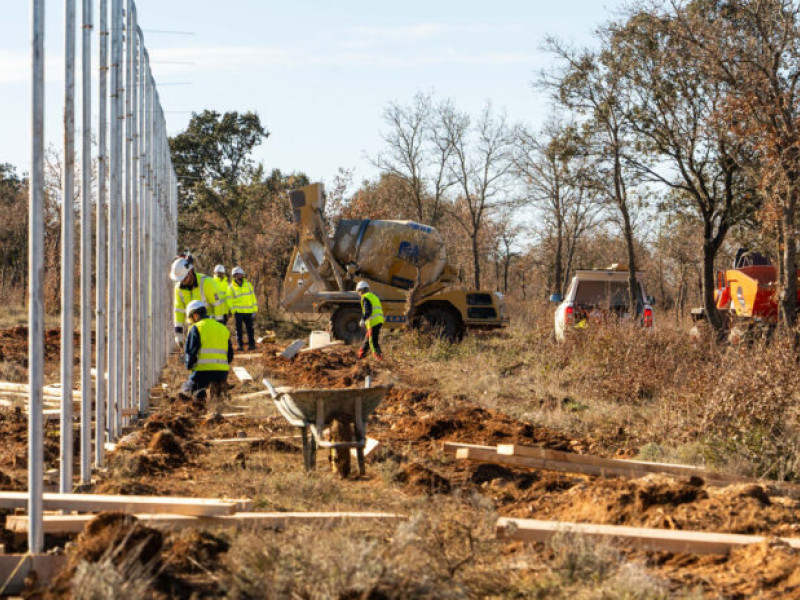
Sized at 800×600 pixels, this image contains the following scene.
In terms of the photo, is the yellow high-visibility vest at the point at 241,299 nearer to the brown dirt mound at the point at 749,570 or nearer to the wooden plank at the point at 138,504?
the wooden plank at the point at 138,504

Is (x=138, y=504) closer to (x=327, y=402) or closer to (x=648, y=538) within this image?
(x=327, y=402)

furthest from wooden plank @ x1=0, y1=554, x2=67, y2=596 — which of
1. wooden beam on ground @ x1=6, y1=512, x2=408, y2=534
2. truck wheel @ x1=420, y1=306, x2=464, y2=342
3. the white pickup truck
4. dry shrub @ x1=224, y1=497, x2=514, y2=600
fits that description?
truck wheel @ x1=420, y1=306, x2=464, y2=342

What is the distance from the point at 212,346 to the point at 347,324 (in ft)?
40.5

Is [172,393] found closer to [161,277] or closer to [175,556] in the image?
[161,277]

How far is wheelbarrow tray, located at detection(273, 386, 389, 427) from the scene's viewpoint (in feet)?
27.9

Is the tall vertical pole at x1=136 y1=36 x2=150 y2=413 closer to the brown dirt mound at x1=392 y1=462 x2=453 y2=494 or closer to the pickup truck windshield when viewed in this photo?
the brown dirt mound at x1=392 y1=462 x2=453 y2=494

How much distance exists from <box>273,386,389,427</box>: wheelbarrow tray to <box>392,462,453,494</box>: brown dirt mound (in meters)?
0.61

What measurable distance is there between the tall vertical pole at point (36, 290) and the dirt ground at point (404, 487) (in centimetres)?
34

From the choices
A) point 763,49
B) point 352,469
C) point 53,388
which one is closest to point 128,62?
point 53,388

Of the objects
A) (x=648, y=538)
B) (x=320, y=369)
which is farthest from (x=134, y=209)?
(x=648, y=538)

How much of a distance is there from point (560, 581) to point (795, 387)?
5.34 metres

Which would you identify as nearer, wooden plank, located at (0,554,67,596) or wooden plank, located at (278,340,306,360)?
wooden plank, located at (0,554,67,596)

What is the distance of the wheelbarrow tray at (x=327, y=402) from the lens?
852 centimetres

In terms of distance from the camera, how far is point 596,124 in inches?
1056
